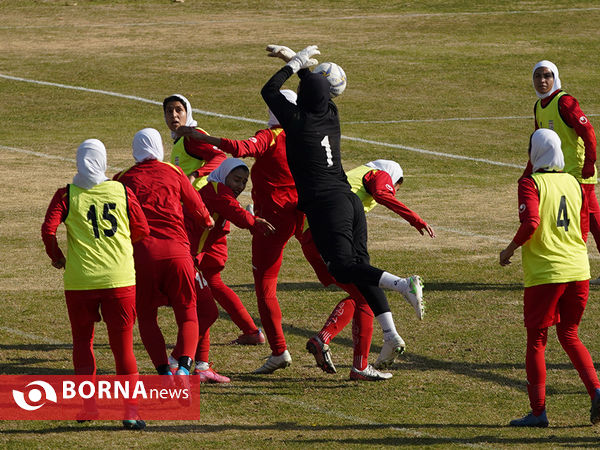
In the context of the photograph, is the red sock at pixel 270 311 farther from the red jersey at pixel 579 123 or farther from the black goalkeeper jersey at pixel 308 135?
the red jersey at pixel 579 123

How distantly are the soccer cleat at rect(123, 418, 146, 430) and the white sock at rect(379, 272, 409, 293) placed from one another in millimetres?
2202

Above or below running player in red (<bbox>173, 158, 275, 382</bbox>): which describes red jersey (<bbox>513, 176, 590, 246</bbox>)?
above

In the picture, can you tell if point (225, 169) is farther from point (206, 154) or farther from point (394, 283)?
point (394, 283)

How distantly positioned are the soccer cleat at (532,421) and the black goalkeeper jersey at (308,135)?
8.10 feet

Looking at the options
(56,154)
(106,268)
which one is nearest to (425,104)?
(56,154)

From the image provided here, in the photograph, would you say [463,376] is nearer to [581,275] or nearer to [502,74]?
[581,275]

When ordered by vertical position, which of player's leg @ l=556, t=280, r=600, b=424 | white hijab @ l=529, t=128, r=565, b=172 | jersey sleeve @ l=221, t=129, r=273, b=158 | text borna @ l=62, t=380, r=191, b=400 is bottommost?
text borna @ l=62, t=380, r=191, b=400

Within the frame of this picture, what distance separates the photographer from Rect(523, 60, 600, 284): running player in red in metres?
13.2

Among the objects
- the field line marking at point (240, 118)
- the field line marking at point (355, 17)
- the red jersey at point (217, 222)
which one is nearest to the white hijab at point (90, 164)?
the red jersey at point (217, 222)

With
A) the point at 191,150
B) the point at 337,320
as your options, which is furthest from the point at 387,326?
the point at 191,150

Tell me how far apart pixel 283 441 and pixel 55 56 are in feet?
92.9

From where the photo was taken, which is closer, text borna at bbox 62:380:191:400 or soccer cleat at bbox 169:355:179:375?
text borna at bbox 62:380:191:400

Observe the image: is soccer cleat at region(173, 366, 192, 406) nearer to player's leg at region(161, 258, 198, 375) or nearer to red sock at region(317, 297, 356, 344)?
player's leg at region(161, 258, 198, 375)

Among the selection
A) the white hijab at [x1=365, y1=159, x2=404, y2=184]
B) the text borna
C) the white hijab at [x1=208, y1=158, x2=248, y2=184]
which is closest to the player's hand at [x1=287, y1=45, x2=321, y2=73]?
the white hijab at [x1=208, y1=158, x2=248, y2=184]
